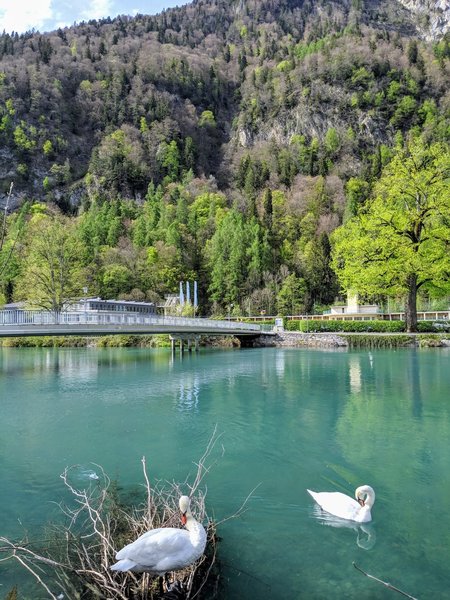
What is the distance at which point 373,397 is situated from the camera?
15.0 metres

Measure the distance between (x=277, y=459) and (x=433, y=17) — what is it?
190m

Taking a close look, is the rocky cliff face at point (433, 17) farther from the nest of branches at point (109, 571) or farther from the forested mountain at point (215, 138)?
the nest of branches at point (109, 571)

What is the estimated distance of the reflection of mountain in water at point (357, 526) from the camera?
550 centimetres

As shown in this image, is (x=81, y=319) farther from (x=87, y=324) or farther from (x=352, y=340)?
(x=352, y=340)

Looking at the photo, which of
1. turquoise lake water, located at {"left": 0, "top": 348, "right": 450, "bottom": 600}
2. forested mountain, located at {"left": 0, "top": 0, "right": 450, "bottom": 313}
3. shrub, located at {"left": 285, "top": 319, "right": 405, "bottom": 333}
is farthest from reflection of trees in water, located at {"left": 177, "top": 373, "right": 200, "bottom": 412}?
forested mountain, located at {"left": 0, "top": 0, "right": 450, "bottom": 313}

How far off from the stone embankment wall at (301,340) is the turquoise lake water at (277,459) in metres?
19.0

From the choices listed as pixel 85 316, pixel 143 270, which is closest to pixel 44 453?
pixel 85 316

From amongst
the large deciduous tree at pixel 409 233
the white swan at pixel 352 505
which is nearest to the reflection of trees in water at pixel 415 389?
the white swan at pixel 352 505

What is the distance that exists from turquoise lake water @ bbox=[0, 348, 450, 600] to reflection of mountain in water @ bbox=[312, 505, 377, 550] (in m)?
0.03

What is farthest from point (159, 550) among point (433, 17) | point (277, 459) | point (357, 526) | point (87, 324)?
point (433, 17)

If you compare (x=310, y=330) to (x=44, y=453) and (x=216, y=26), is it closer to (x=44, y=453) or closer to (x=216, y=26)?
(x=44, y=453)

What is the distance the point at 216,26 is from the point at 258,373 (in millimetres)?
181823

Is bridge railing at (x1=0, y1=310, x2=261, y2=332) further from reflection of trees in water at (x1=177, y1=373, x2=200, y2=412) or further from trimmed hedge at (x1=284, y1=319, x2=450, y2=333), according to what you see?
trimmed hedge at (x1=284, y1=319, x2=450, y2=333)

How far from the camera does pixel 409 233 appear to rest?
115 ft
